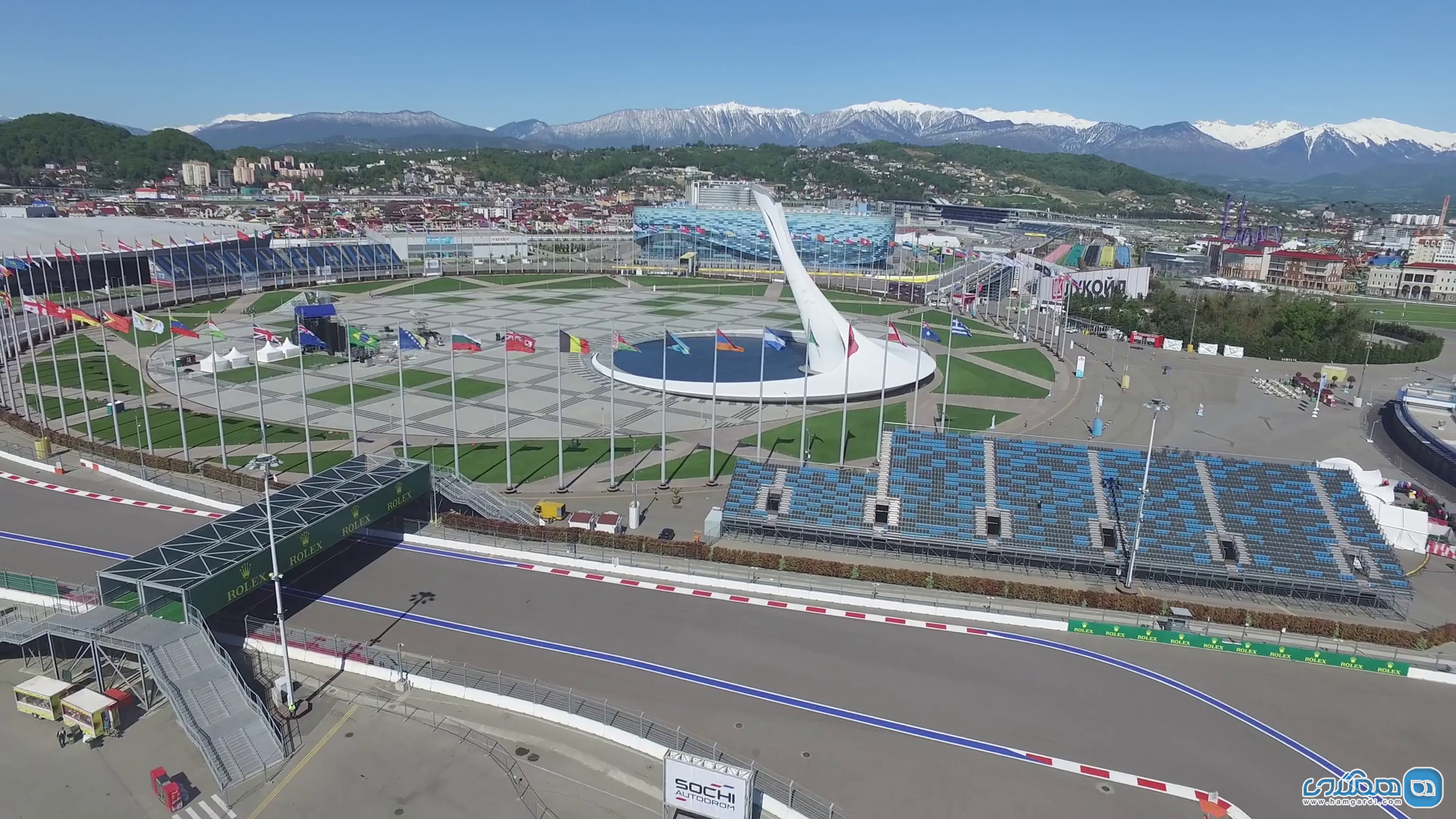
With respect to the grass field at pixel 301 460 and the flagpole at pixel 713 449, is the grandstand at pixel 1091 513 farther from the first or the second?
the grass field at pixel 301 460

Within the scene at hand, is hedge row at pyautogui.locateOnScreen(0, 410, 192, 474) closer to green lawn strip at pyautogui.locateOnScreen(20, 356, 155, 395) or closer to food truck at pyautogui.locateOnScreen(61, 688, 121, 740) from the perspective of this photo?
green lawn strip at pyautogui.locateOnScreen(20, 356, 155, 395)

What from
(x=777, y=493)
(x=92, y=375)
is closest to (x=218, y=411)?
(x=92, y=375)

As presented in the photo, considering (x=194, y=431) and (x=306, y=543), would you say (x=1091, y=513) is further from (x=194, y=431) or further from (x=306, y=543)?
(x=194, y=431)

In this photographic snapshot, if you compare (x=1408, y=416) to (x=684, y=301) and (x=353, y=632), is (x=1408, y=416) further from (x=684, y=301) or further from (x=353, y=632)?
(x=684, y=301)

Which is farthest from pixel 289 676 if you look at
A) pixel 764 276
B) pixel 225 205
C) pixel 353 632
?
pixel 225 205
